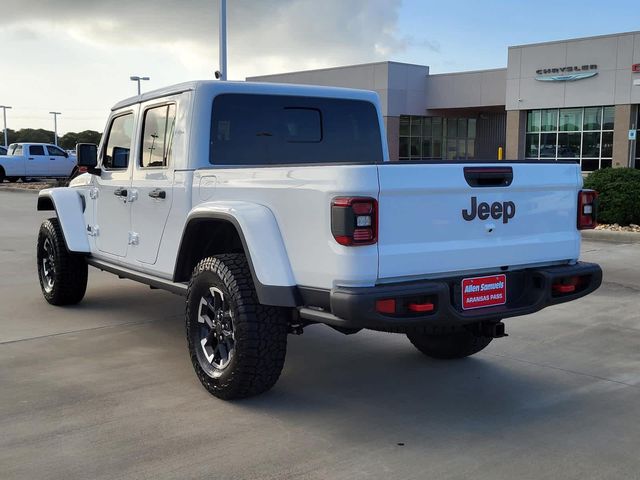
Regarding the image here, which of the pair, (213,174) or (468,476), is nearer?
(468,476)

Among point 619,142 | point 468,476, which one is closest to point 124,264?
point 468,476

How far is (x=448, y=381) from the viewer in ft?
16.5

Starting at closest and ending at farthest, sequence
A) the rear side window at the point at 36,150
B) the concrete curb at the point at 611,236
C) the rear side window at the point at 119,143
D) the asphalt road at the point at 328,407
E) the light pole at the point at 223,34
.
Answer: the asphalt road at the point at 328,407, the rear side window at the point at 119,143, the concrete curb at the point at 611,236, the light pole at the point at 223,34, the rear side window at the point at 36,150

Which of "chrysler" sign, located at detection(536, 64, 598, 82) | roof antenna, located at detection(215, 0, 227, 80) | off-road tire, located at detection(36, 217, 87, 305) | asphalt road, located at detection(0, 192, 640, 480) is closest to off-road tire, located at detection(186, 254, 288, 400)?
asphalt road, located at detection(0, 192, 640, 480)

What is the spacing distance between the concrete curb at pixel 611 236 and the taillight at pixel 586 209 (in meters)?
8.70

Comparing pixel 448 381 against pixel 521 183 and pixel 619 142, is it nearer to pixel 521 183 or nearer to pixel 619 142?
pixel 521 183

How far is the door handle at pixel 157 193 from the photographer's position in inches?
205

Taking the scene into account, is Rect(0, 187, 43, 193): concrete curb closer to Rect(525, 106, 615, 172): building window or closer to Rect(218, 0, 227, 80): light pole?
Rect(218, 0, 227, 80): light pole

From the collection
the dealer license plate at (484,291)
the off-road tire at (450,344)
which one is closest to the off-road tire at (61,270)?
the off-road tire at (450,344)

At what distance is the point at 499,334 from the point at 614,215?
1065 centimetres

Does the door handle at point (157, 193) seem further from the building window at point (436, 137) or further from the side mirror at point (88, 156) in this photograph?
the building window at point (436, 137)

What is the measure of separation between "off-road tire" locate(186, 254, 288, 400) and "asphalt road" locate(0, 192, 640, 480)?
6.6 inches

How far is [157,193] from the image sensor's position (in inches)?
208

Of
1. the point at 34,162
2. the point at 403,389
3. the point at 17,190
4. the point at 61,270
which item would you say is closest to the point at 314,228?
the point at 403,389
